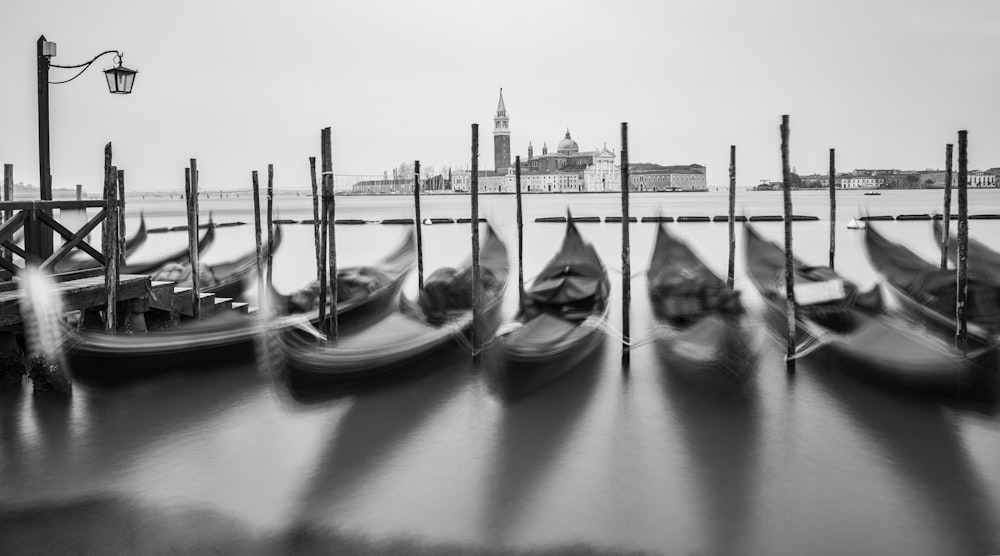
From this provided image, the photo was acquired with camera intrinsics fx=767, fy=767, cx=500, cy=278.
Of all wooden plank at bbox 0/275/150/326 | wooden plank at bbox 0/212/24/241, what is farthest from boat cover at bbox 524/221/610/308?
wooden plank at bbox 0/212/24/241

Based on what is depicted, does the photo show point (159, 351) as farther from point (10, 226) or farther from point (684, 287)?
point (684, 287)

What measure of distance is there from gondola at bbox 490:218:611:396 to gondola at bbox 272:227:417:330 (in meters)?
1.18

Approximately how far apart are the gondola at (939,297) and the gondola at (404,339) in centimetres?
328

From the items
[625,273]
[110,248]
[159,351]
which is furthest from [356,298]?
[625,273]

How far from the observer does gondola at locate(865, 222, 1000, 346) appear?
544 centimetres

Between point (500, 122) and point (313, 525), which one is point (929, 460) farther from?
point (500, 122)

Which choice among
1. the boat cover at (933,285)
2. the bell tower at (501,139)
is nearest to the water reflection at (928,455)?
the boat cover at (933,285)

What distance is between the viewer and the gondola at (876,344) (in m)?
4.30

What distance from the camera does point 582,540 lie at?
2.83 m

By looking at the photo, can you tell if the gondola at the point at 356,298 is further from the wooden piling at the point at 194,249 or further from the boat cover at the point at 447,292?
the wooden piling at the point at 194,249

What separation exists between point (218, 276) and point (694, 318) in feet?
15.4

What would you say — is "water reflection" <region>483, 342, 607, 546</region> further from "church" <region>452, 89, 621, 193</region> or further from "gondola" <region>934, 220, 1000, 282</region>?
"church" <region>452, 89, 621, 193</region>

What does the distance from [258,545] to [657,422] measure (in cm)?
226

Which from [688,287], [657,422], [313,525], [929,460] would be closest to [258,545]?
[313,525]
